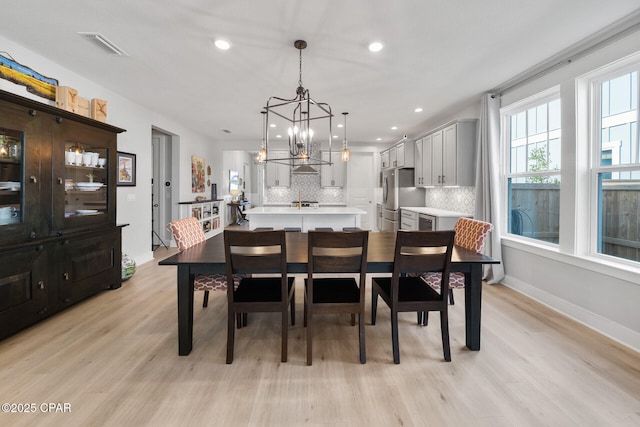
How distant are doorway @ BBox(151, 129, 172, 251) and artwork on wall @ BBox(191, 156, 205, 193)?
618 millimetres

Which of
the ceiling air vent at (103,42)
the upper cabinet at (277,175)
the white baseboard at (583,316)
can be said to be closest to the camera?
the white baseboard at (583,316)

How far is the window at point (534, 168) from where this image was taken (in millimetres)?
3275

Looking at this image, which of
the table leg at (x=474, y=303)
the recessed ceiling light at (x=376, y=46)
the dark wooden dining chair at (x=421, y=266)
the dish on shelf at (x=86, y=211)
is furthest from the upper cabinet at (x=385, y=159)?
the dish on shelf at (x=86, y=211)

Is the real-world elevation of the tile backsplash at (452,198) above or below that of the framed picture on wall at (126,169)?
below

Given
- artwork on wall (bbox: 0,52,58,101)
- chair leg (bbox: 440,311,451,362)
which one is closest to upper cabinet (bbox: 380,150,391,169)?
chair leg (bbox: 440,311,451,362)

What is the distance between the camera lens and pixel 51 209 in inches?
106

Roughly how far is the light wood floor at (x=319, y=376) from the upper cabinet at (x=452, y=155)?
7.51 feet

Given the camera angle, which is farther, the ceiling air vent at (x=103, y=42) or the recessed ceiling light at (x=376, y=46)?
the recessed ceiling light at (x=376, y=46)

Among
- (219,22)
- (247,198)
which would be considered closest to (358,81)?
(219,22)

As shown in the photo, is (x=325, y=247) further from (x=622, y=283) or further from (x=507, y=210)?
(x=507, y=210)

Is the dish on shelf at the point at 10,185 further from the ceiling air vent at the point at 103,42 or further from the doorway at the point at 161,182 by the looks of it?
the doorway at the point at 161,182

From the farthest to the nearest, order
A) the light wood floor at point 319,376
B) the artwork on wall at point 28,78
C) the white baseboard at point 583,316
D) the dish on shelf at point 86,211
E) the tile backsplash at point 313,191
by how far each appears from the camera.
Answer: the tile backsplash at point 313,191, the dish on shelf at point 86,211, the artwork on wall at point 28,78, the white baseboard at point 583,316, the light wood floor at point 319,376

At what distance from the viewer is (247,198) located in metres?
12.0

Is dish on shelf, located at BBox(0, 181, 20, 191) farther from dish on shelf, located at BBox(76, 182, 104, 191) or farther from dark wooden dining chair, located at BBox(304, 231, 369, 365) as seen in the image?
dark wooden dining chair, located at BBox(304, 231, 369, 365)
